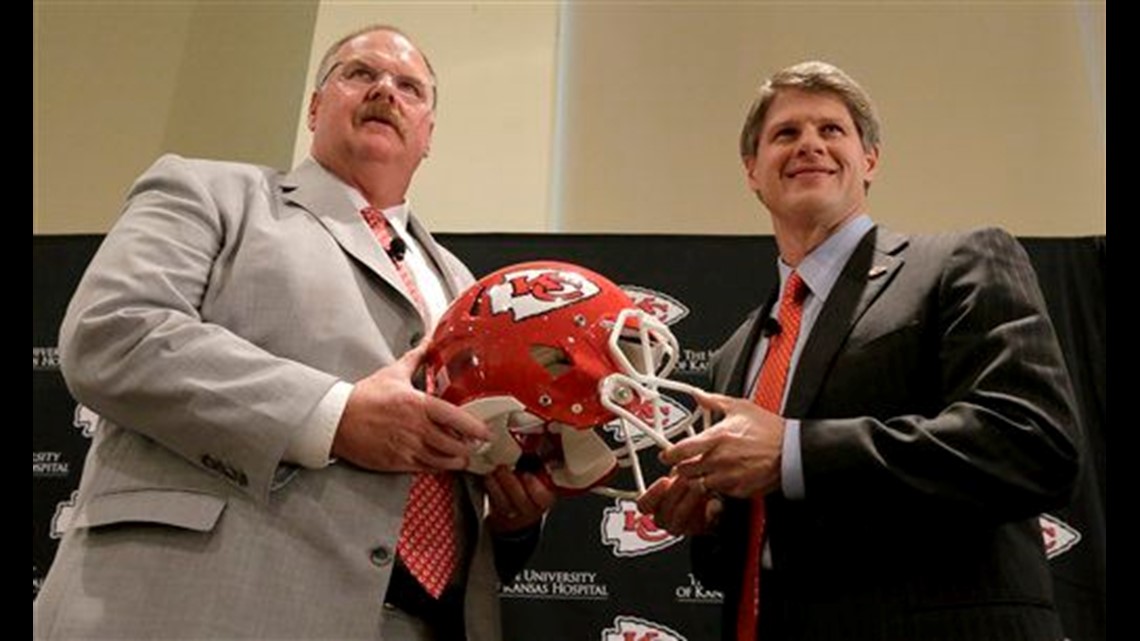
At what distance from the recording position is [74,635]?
64.9 inches

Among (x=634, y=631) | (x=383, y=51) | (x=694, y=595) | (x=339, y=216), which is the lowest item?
(x=634, y=631)

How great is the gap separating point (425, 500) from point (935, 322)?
973mm

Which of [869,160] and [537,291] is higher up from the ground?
[869,160]

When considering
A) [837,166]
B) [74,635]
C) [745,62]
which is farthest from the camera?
[745,62]

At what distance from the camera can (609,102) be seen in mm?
4254

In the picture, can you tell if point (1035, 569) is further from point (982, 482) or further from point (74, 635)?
point (74, 635)

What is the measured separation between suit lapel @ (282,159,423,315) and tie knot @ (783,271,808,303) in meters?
0.78

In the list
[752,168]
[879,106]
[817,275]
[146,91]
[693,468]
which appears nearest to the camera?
[693,468]

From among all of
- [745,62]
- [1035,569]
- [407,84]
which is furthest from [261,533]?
[745,62]

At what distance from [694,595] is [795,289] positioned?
1314 millimetres

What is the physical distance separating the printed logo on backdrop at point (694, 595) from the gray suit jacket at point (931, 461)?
1.32 metres

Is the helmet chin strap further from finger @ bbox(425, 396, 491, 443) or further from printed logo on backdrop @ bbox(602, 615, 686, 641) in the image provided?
printed logo on backdrop @ bbox(602, 615, 686, 641)

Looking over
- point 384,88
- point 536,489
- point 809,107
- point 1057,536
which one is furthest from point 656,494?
point 1057,536

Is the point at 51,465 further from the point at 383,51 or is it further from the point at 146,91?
the point at 383,51
